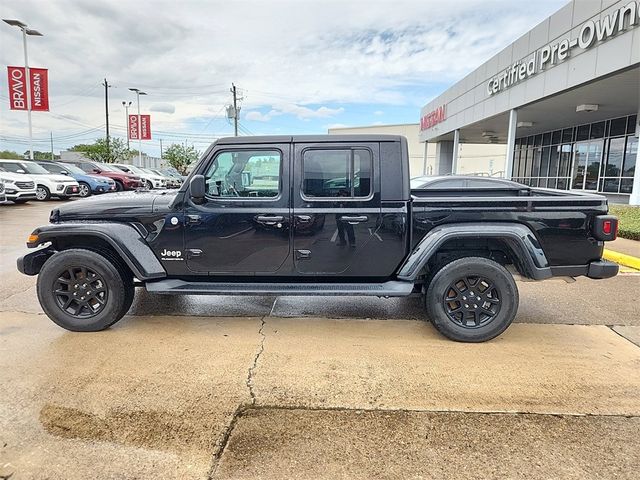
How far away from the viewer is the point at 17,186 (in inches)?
612

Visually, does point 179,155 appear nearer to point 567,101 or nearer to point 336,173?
point 567,101

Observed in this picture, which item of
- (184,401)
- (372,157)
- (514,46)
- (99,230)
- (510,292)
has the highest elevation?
(514,46)

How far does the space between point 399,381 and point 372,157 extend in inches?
80.5

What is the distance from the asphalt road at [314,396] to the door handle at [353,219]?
1.12 metres

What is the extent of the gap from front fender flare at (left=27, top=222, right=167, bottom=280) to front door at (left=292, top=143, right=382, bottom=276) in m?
1.38

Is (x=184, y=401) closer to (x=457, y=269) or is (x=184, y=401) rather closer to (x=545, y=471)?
(x=545, y=471)

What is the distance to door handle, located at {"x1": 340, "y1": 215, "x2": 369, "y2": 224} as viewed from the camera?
13.5ft

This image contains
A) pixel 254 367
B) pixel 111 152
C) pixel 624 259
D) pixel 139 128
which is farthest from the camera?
pixel 111 152

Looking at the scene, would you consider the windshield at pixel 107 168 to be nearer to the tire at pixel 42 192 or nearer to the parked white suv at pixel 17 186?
the tire at pixel 42 192

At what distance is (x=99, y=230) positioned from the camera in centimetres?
412

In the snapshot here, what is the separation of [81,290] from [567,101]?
16.6 m

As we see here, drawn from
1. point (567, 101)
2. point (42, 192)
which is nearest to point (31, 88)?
point (42, 192)

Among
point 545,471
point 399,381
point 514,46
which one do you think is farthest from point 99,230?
point 514,46

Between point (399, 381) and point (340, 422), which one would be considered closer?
point (340, 422)
